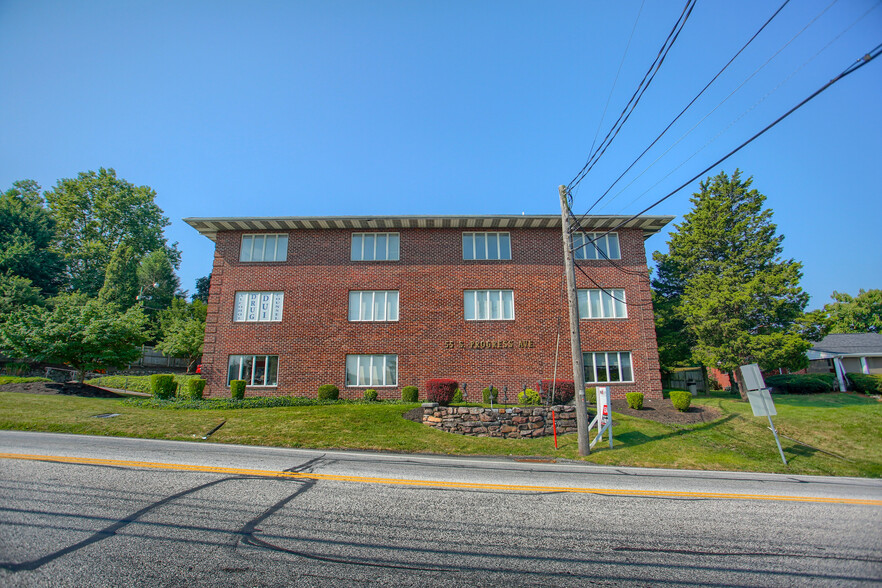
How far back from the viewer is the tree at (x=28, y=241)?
139 ft

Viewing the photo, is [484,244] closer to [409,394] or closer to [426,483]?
[409,394]

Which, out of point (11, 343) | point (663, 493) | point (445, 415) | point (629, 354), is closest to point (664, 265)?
point (629, 354)

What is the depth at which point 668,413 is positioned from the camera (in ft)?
62.3

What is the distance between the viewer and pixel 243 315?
2286cm

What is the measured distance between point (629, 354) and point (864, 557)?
1872 centimetres

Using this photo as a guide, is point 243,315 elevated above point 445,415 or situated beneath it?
elevated above

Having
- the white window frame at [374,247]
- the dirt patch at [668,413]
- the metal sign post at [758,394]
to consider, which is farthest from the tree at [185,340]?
the metal sign post at [758,394]

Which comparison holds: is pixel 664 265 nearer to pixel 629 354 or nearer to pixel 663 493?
pixel 629 354

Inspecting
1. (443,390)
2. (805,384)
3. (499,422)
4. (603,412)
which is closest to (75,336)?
(443,390)

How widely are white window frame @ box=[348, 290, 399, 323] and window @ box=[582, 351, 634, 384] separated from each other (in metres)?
10.6

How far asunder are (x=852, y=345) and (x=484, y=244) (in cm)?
3140

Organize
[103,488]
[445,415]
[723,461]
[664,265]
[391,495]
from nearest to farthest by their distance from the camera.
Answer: [103,488], [391,495], [723,461], [445,415], [664,265]

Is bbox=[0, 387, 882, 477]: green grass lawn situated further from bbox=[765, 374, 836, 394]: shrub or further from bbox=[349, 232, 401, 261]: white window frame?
bbox=[349, 232, 401, 261]: white window frame

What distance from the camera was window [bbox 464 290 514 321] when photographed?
2281 centimetres
